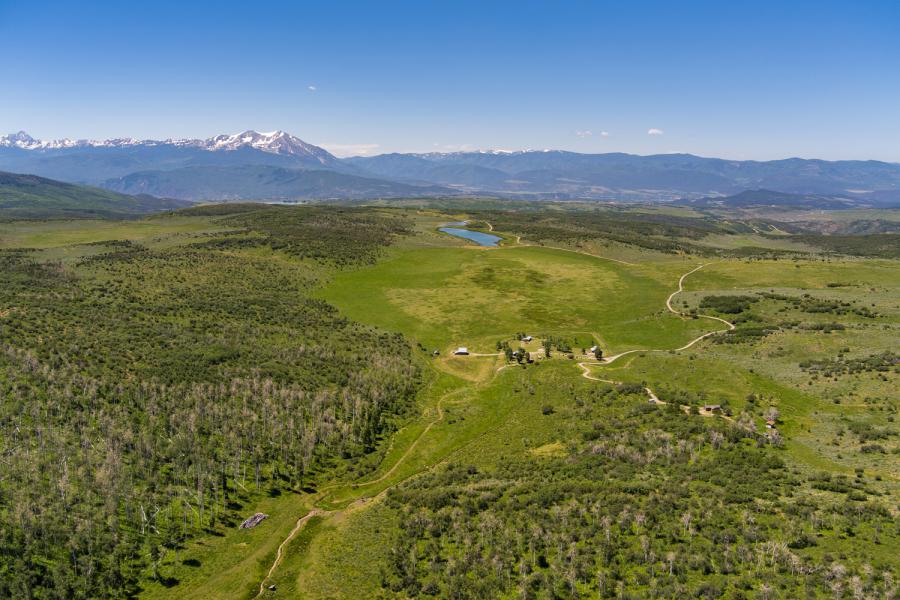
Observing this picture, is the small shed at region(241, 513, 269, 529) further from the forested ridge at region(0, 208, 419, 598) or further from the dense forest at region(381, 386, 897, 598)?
the dense forest at region(381, 386, 897, 598)

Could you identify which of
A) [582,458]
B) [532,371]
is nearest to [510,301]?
[532,371]

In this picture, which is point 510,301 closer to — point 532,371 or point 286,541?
point 532,371

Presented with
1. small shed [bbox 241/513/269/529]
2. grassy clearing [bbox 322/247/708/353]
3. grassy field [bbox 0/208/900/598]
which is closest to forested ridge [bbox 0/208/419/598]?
small shed [bbox 241/513/269/529]

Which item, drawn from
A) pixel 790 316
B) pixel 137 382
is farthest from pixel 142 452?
pixel 790 316

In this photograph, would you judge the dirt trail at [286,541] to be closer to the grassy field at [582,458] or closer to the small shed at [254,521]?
the grassy field at [582,458]

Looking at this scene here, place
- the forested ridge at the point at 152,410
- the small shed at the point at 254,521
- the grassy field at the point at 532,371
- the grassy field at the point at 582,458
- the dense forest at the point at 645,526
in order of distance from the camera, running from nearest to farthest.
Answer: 1. the dense forest at the point at 645,526
2. the grassy field at the point at 582,458
3. the forested ridge at the point at 152,410
4. the grassy field at the point at 532,371
5. the small shed at the point at 254,521

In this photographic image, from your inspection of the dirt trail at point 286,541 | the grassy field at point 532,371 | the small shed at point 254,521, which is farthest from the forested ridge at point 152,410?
the dirt trail at point 286,541

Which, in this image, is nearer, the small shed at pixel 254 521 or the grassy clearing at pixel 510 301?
the small shed at pixel 254 521

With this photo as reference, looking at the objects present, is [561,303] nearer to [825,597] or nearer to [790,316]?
[790,316]
